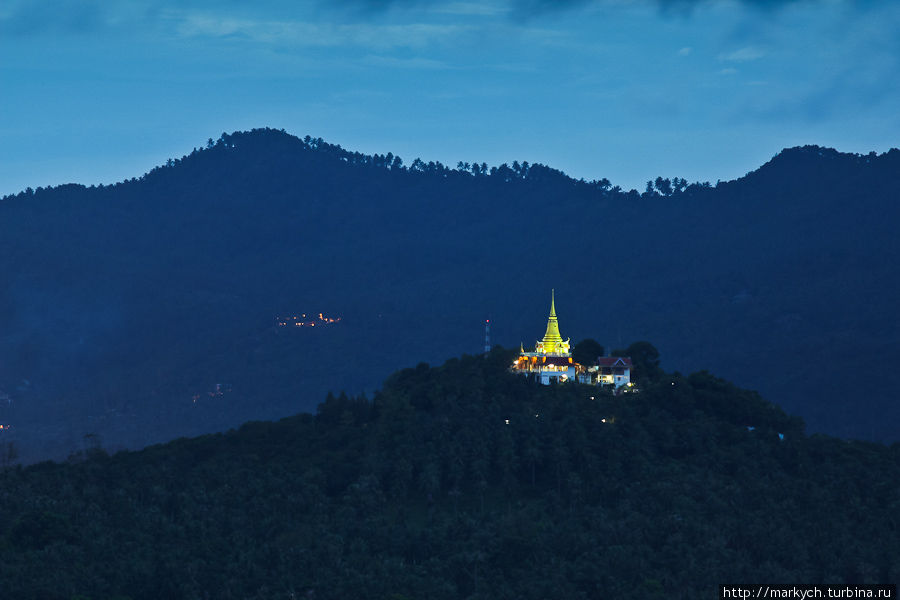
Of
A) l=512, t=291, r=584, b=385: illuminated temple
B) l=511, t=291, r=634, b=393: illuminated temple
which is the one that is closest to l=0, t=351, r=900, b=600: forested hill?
l=512, t=291, r=584, b=385: illuminated temple

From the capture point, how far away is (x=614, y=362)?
95.1m

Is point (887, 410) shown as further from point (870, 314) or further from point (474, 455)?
point (474, 455)

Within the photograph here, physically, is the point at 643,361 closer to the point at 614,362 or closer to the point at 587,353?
the point at 614,362

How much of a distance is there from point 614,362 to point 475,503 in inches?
918

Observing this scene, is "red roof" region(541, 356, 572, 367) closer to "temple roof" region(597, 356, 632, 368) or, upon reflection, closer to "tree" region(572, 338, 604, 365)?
"tree" region(572, 338, 604, 365)

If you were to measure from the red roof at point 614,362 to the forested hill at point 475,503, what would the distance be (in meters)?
2.62

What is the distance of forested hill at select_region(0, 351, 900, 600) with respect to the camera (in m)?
63.5

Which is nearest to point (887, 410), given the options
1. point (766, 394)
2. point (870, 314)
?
point (766, 394)

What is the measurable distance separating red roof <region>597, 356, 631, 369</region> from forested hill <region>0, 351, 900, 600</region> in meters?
2.62

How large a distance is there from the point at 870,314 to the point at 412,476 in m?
138

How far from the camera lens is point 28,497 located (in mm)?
75688

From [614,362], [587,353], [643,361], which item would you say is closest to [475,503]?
[614,362]

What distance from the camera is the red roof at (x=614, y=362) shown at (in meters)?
94.9

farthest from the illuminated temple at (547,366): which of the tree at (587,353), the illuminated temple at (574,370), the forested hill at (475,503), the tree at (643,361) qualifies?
the tree at (643,361)
